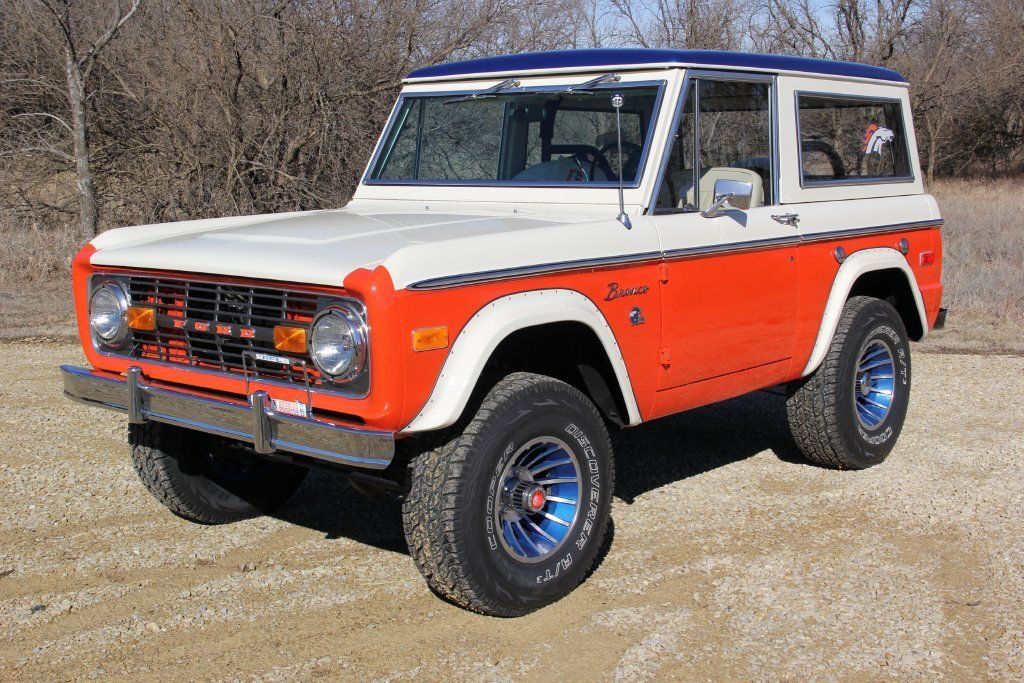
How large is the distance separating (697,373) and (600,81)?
1.34 meters

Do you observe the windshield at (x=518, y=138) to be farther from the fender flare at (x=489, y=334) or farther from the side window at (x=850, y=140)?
the side window at (x=850, y=140)

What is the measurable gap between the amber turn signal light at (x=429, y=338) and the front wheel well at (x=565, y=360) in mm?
485

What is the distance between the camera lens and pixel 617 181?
15.2 feet

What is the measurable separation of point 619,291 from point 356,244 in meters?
1.03

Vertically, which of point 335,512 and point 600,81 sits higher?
point 600,81

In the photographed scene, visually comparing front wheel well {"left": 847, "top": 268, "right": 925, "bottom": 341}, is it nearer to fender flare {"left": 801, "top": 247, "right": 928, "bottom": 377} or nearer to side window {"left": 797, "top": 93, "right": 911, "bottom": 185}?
fender flare {"left": 801, "top": 247, "right": 928, "bottom": 377}

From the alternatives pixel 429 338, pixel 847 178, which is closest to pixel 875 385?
pixel 847 178

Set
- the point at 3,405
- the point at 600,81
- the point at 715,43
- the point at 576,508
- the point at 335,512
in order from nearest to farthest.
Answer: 1. the point at 576,508
2. the point at 600,81
3. the point at 335,512
4. the point at 3,405
5. the point at 715,43

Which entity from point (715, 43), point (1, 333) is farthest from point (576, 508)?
point (715, 43)

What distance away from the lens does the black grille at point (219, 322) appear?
368cm

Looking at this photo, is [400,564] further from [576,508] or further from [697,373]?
[697,373]

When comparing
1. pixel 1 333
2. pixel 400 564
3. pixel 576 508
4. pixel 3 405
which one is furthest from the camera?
pixel 1 333

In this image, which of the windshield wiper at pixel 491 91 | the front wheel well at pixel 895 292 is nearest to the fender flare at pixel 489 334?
the windshield wiper at pixel 491 91

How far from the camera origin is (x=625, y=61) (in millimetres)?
4703
